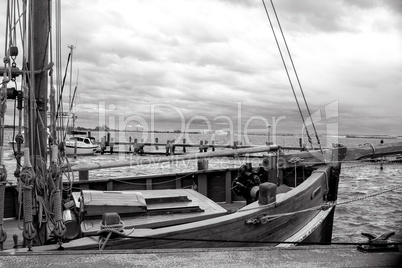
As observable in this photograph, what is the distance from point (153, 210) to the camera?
6.16 m

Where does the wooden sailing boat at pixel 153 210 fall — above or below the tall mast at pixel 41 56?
below

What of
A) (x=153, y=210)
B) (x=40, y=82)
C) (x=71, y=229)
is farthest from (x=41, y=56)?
(x=153, y=210)

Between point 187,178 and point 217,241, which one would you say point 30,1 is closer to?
point 217,241

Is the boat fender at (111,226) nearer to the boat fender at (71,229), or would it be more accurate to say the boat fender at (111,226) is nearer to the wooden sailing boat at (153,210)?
the wooden sailing boat at (153,210)

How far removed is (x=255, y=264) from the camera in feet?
10.6

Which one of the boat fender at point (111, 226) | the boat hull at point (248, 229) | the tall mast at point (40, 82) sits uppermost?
the tall mast at point (40, 82)

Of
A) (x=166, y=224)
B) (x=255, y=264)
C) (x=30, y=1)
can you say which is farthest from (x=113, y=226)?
(x=30, y=1)

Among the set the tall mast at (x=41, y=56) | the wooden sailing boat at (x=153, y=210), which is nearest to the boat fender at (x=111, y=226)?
the wooden sailing boat at (x=153, y=210)

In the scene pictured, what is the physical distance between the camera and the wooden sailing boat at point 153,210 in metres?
4.54

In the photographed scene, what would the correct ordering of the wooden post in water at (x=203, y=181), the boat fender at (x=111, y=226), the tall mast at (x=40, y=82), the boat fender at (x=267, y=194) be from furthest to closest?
the wooden post in water at (x=203, y=181)
the boat fender at (x=267, y=194)
the tall mast at (x=40, y=82)
the boat fender at (x=111, y=226)

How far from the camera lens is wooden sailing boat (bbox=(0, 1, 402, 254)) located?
4.54 meters

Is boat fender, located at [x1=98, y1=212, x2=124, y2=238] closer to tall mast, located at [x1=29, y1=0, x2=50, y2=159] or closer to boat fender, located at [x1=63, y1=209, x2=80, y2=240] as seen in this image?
boat fender, located at [x1=63, y1=209, x2=80, y2=240]

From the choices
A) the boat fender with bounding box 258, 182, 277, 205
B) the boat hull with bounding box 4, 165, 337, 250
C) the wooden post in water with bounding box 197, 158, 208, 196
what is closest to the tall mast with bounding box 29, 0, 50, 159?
the boat hull with bounding box 4, 165, 337, 250

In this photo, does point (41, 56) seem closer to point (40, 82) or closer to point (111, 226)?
point (40, 82)
